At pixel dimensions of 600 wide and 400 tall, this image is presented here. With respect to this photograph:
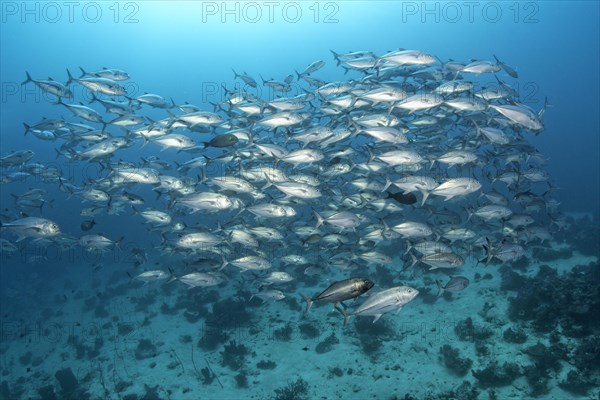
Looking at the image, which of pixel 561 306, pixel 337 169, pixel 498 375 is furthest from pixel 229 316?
pixel 561 306

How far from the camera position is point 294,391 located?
9211mm

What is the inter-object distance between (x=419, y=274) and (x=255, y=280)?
8249 mm

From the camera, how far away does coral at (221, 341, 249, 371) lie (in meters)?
11.0

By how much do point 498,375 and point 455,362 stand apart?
1.03 metres

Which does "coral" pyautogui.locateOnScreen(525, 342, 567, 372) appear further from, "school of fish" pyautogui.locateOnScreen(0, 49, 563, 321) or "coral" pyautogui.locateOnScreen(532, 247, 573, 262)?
"coral" pyautogui.locateOnScreen(532, 247, 573, 262)

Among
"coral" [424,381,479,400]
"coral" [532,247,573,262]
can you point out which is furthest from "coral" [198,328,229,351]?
"coral" [532,247,573,262]

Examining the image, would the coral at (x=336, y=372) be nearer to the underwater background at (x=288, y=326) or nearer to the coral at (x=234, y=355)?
the underwater background at (x=288, y=326)

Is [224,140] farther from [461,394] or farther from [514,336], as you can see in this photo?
[514,336]

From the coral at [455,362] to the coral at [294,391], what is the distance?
388cm

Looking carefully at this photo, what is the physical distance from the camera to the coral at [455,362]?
29.0ft

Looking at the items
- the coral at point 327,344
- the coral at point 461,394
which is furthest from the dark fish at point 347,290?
the coral at point 327,344

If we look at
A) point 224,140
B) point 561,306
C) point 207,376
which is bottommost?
point 207,376

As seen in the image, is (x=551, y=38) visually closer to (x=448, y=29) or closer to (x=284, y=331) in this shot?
(x=448, y=29)

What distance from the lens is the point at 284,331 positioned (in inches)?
470
